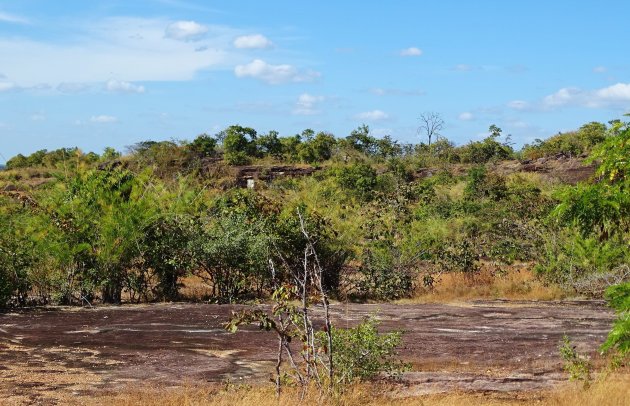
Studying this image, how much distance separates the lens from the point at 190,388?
9250 millimetres

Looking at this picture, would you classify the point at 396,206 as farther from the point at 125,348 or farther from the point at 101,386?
the point at 101,386

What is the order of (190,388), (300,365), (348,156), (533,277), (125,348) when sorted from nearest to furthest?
(190,388) → (300,365) → (125,348) → (533,277) → (348,156)

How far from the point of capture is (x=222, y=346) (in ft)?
40.0

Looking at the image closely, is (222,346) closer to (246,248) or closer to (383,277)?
(246,248)

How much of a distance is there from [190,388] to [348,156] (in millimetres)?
42402

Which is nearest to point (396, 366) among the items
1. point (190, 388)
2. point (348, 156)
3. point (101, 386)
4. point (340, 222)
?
point (190, 388)

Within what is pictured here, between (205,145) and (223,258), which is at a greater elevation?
(205,145)

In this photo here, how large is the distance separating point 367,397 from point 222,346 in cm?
383

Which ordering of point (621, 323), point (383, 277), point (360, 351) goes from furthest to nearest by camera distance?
point (383, 277), point (360, 351), point (621, 323)

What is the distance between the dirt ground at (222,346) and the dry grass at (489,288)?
1774 millimetres

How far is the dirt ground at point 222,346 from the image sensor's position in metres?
9.84

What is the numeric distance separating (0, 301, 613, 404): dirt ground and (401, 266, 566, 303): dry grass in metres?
1.77

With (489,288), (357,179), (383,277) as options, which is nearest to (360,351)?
(383,277)

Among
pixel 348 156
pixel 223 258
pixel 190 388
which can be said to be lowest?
pixel 190 388
